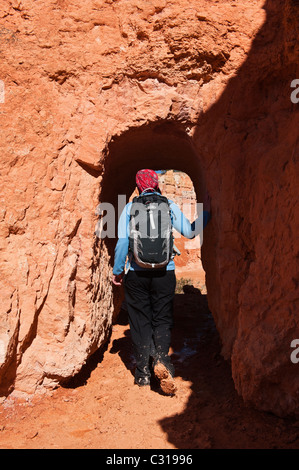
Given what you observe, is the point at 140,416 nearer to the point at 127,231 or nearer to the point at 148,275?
the point at 148,275

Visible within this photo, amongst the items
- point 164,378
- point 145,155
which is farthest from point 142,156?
point 164,378

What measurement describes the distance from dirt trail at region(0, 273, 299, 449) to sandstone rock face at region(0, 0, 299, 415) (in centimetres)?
20

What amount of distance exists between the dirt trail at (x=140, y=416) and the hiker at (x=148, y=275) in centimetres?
30

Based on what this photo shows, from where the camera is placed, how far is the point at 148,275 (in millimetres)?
3309

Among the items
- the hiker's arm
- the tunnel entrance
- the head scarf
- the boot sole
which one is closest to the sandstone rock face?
the tunnel entrance

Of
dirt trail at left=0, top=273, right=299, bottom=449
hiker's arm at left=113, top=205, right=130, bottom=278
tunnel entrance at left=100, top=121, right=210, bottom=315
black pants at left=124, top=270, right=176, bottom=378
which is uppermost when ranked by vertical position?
tunnel entrance at left=100, top=121, right=210, bottom=315

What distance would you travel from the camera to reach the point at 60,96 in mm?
3252

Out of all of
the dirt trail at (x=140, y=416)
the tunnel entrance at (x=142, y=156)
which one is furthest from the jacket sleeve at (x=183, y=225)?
the dirt trail at (x=140, y=416)

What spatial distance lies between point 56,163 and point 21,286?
3.50 feet

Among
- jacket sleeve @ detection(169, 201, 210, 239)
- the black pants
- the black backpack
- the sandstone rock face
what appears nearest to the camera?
the sandstone rock face

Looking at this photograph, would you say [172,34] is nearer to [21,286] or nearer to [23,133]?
[23,133]

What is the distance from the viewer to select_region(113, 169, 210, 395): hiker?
3207mm

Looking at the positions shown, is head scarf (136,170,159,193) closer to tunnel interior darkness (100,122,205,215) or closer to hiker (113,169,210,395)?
hiker (113,169,210,395)

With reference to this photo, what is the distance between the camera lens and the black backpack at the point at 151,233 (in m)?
3.19
